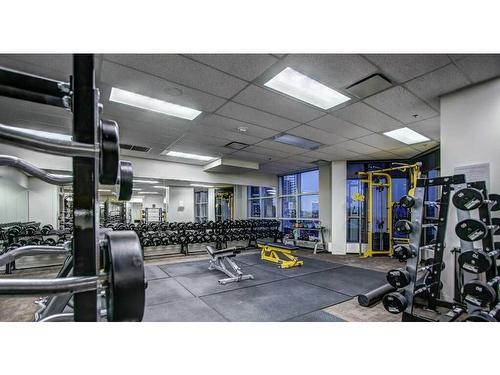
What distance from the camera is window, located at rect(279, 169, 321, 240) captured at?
783 centimetres

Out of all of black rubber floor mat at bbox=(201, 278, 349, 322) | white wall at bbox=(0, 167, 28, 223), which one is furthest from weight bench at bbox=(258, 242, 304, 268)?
white wall at bbox=(0, 167, 28, 223)

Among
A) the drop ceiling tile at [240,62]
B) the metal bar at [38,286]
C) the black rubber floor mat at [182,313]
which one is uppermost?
the drop ceiling tile at [240,62]

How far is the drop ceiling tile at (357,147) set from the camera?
16.5 feet

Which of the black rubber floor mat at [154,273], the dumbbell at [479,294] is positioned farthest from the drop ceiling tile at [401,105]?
the black rubber floor mat at [154,273]

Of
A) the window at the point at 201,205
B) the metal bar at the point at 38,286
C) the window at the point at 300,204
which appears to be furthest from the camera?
the window at the point at 201,205

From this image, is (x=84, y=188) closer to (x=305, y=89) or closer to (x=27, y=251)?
(x=27, y=251)

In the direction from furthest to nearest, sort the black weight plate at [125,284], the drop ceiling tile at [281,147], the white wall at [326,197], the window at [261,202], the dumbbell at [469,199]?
the window at [261,202] → the white wall at [326,197] → the drop ceiling tile at [281,147] → the dumbbell at [469,199] → the black weight plate at [125,284]

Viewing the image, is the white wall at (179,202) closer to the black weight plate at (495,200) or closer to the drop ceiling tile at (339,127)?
the drop ceiling tile at (339,127)

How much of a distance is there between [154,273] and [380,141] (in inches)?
197

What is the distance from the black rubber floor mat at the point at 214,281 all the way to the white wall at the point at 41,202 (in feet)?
16.5

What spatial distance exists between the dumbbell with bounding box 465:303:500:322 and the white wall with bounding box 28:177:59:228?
8.76m

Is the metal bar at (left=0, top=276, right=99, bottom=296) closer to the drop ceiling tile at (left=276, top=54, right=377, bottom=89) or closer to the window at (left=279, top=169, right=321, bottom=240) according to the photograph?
the drop ceiling tile at (left=276, top=54, right=377, bottom=89)

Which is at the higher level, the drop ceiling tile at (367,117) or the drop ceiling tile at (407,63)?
the drop ceiling tile at (407,63)
